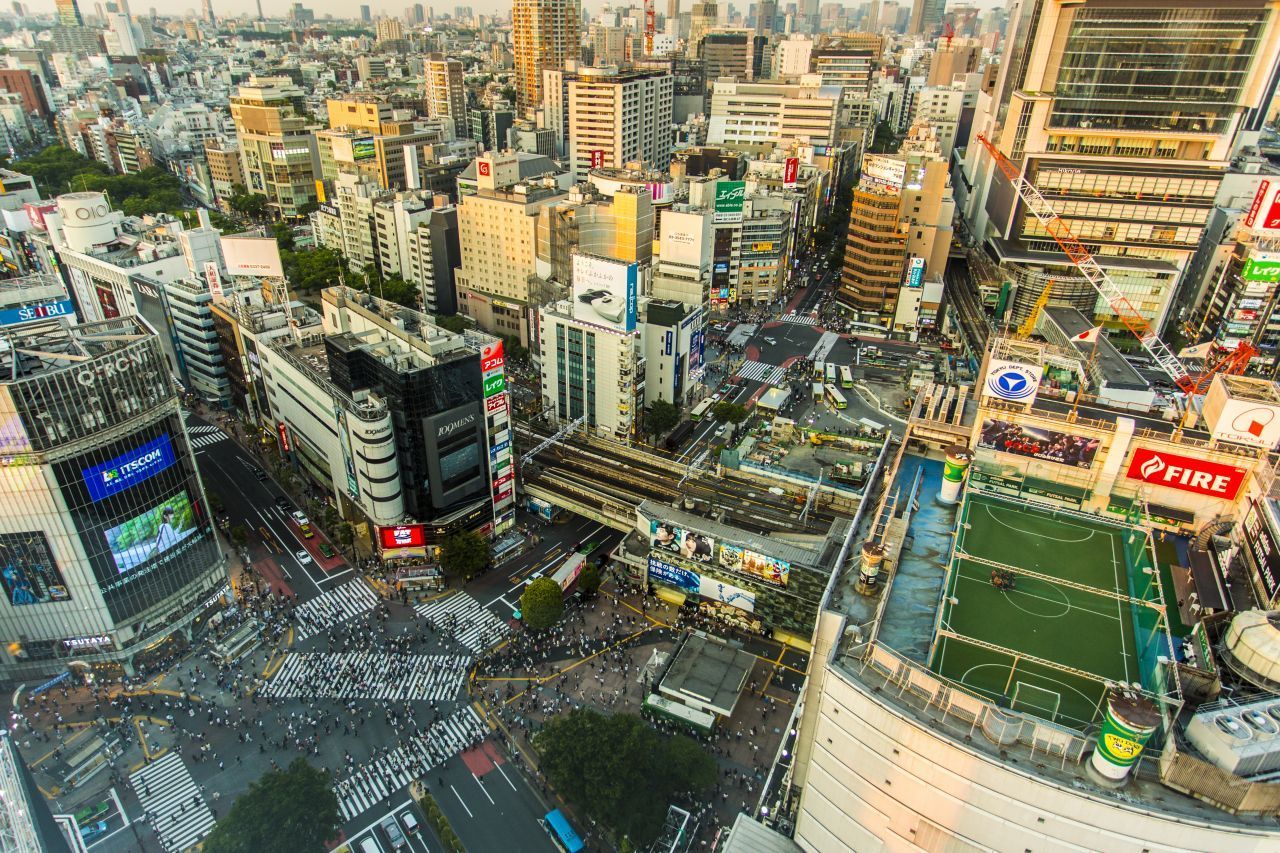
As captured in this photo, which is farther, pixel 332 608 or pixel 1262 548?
pixel 332 608

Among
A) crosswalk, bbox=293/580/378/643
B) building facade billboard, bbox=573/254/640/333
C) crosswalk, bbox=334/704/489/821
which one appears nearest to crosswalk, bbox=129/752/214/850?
crosswalk, bbox=334/704/489/821

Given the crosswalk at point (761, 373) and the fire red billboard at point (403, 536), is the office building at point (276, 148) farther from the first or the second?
the fire red billboard at point (403, 536)

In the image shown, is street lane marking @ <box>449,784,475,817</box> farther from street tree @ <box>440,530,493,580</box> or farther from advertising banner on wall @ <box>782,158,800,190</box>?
advertising banner on wall @ <box>782,158,800,190</box>

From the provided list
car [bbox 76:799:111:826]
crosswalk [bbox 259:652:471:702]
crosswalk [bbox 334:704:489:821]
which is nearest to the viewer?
car [bbox 76:799:111:826]

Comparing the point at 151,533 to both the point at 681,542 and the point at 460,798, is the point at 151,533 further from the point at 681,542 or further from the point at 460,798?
the point at 681,542

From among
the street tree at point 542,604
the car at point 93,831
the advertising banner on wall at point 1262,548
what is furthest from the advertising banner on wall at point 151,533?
the advertising banner on wall at point 1262,548

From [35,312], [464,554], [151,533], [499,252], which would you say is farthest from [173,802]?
[499,252]
